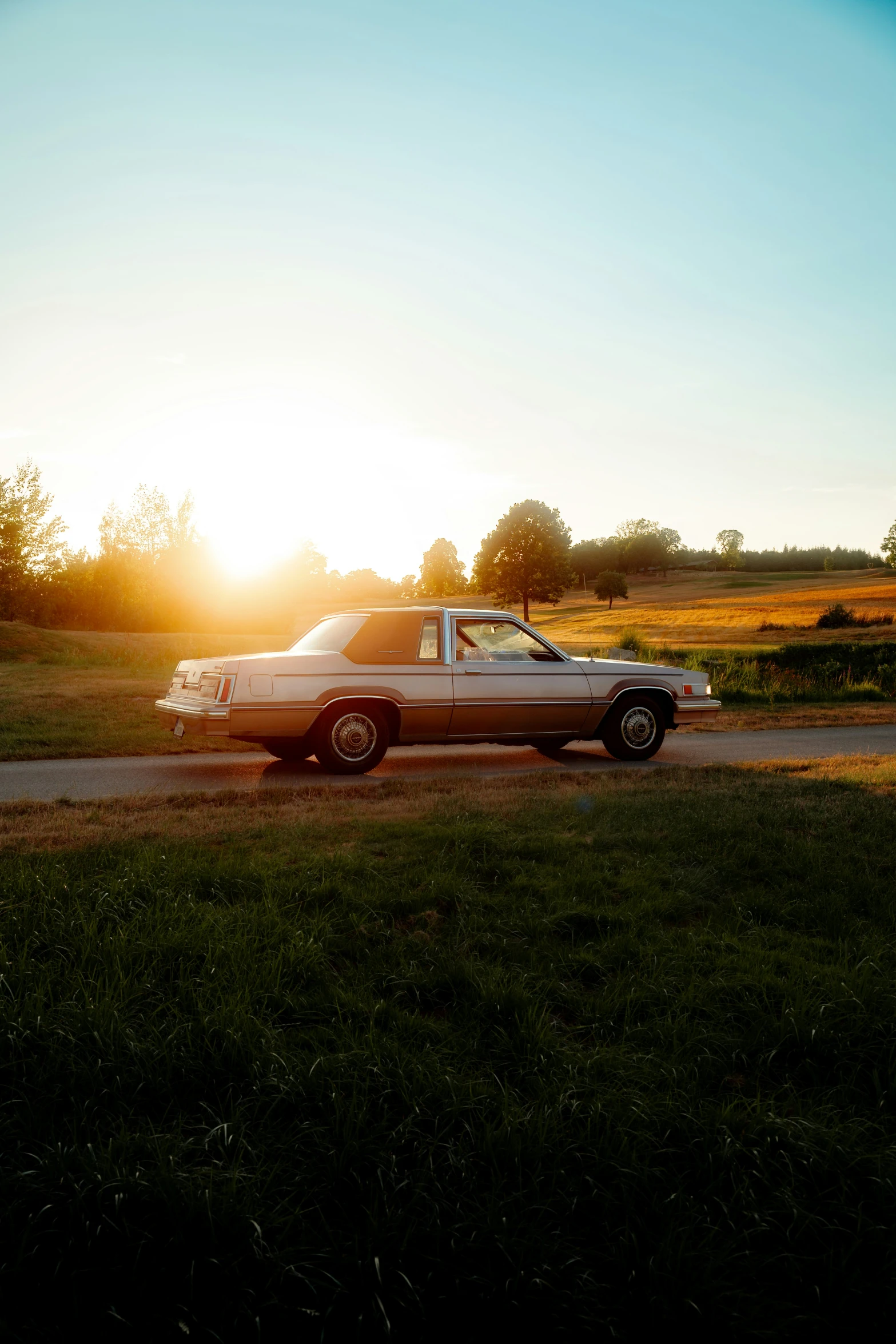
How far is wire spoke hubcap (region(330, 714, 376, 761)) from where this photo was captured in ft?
28.4

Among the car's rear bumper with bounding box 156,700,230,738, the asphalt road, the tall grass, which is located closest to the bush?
the tall grass

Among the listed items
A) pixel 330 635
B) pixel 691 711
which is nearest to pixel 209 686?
pixel 330 635

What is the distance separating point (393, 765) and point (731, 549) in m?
135

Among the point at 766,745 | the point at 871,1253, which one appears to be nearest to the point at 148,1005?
the point at 871,1253

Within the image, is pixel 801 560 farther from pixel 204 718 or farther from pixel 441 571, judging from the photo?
pixel 204 718

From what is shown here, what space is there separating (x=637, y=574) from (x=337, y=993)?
107834 mm

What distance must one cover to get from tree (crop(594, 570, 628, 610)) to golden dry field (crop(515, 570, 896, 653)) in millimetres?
931

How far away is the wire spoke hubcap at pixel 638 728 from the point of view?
9.94 metres

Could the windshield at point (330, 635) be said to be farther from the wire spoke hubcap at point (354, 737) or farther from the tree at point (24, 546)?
the tree at point (24, 546)

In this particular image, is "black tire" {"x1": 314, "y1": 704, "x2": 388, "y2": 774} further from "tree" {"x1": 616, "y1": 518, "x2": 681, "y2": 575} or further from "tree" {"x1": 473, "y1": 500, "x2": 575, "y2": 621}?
"tree" {"x1": 616, "y1": 518, "x2": 681, "y2": 575}

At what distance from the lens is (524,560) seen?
68250mm

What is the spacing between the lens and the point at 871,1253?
2.11 metres

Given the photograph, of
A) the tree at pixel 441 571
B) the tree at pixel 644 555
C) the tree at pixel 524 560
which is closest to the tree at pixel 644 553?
the tree at pixel 644 555

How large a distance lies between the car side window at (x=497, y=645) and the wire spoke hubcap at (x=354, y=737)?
47.3 inches
